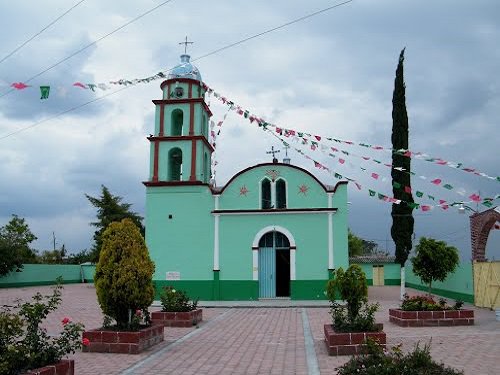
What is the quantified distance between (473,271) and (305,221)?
6786 millimetres

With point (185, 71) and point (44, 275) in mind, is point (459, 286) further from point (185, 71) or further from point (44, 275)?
point (44, 275)

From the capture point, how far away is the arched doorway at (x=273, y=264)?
22703mm

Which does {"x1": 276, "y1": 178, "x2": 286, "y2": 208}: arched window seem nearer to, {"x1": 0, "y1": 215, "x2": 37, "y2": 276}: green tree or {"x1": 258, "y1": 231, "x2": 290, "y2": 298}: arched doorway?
{"x1": 258, "y1": 231, "x2": 290, "y2": 298}: arched doorway

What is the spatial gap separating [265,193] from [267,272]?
134 inches

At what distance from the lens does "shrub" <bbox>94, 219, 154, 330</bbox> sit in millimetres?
9953

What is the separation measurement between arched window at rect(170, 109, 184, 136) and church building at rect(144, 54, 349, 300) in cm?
25

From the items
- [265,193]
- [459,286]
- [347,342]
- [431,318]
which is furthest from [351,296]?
[459,286]

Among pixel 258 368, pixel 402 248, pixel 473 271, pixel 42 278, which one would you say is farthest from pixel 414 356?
pixel 42 278

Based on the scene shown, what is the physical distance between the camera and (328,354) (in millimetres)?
9492

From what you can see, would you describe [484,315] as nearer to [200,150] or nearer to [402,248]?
[402,248]

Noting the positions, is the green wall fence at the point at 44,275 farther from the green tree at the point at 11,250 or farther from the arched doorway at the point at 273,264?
the arched doorway at the point at 273,264

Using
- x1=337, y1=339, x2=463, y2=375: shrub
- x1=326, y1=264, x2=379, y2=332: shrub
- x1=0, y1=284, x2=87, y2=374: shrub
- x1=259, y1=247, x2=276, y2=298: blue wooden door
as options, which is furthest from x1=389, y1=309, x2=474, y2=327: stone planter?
x1=259, y1=247, x2=276, y2=298: blue wooden door

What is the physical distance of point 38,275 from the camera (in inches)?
1307

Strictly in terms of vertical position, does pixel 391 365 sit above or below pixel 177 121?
below
